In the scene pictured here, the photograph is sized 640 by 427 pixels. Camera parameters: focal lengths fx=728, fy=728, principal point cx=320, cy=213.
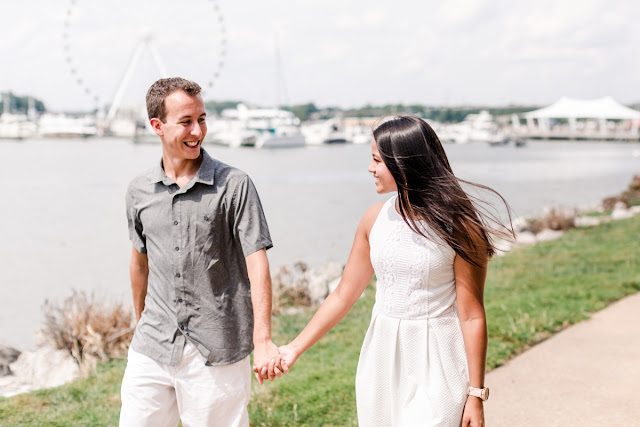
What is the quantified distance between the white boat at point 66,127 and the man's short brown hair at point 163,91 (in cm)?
11213

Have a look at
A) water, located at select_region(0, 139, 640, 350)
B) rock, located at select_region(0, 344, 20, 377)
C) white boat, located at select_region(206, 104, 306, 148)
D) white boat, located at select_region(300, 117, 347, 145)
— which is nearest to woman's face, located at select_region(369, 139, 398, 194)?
rock, located at select_region(0, 344, 20, 377)

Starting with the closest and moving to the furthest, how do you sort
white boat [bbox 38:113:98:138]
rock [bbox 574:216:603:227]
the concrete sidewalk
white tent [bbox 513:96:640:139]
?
the concrete sidewalk < rock [bbox 574:216:603:227] < white tent [bbox 513:96:640:139] < white boat [bbox 38:113:98:138]

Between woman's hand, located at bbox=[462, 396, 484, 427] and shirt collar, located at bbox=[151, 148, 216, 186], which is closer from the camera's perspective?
woman's hand, located at bbox=[462, 396, 484, 427]

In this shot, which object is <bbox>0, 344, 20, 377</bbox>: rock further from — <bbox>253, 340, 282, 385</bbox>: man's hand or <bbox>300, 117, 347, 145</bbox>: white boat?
<bbox>300, 117, 347, 145</bbox>: white boat

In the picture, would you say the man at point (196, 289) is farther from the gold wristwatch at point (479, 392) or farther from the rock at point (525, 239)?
the rock at point (525, 239)

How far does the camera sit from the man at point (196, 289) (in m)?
2.85

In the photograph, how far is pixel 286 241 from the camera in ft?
60.4

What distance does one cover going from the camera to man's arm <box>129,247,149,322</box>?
10.3 feet

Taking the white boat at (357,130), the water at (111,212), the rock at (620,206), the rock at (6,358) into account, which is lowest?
the white boat at (357,130)

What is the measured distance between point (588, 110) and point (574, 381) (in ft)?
182

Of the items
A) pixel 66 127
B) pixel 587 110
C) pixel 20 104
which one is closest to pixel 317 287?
pixel 587 110

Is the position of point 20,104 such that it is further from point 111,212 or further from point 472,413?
point 472,413

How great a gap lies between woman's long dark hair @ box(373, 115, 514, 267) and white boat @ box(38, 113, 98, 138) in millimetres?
112812

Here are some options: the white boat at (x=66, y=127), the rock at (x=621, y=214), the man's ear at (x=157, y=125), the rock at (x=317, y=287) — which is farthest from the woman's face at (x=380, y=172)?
the white boat at (x=66, y=127)
